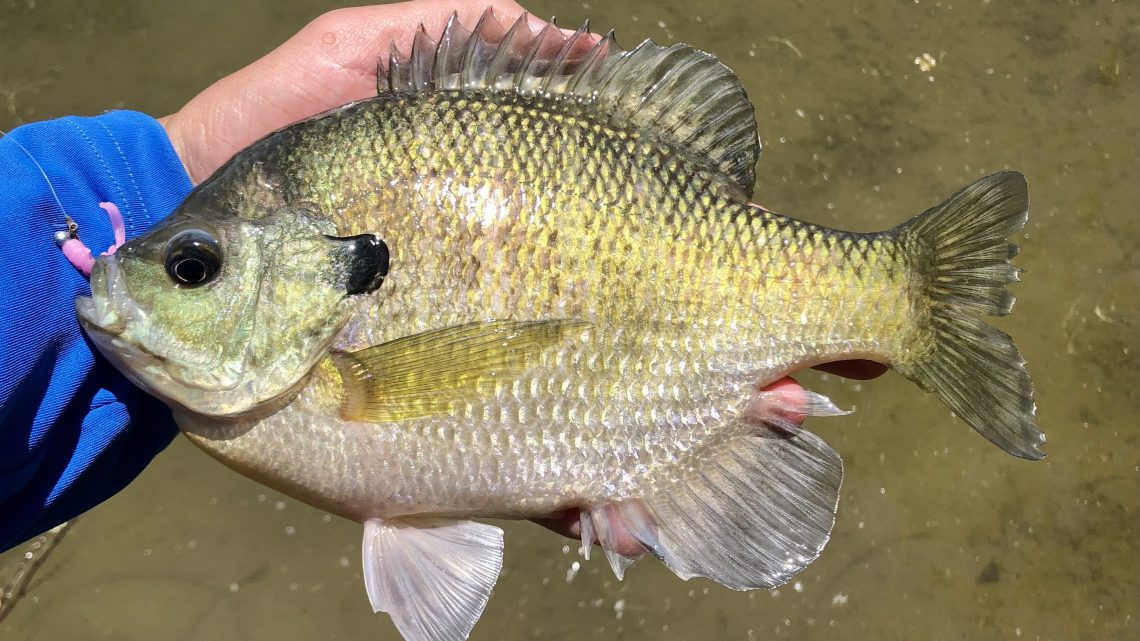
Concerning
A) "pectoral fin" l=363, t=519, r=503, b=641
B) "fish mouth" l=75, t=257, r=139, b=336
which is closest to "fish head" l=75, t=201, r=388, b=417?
"fish mouth" l=75, t=257, r=139, b=336

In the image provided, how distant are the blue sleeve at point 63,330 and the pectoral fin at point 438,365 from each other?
0.58 meters

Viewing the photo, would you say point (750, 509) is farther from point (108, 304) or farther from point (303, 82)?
point (303, 82)

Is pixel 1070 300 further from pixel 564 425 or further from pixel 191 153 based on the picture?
pixel 191 153

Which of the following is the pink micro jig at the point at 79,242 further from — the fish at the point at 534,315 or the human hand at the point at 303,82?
the human hand at the point at 303,82

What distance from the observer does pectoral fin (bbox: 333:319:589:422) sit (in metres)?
1.39

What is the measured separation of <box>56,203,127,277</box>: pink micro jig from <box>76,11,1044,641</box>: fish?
0.69ft

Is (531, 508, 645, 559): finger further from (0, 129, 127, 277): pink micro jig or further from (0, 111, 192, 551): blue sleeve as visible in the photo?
(0, 129, 127, 277): pink micro jig

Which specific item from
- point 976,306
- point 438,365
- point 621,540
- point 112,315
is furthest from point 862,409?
point 112,315

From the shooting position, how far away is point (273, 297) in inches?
53.5

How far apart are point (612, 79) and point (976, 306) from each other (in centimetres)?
88

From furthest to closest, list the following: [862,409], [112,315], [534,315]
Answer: [862,409] < [534,315] < [112,315]

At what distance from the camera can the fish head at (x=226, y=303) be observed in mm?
1326

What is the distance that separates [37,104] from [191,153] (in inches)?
63.0

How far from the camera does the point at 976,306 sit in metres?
1.55
